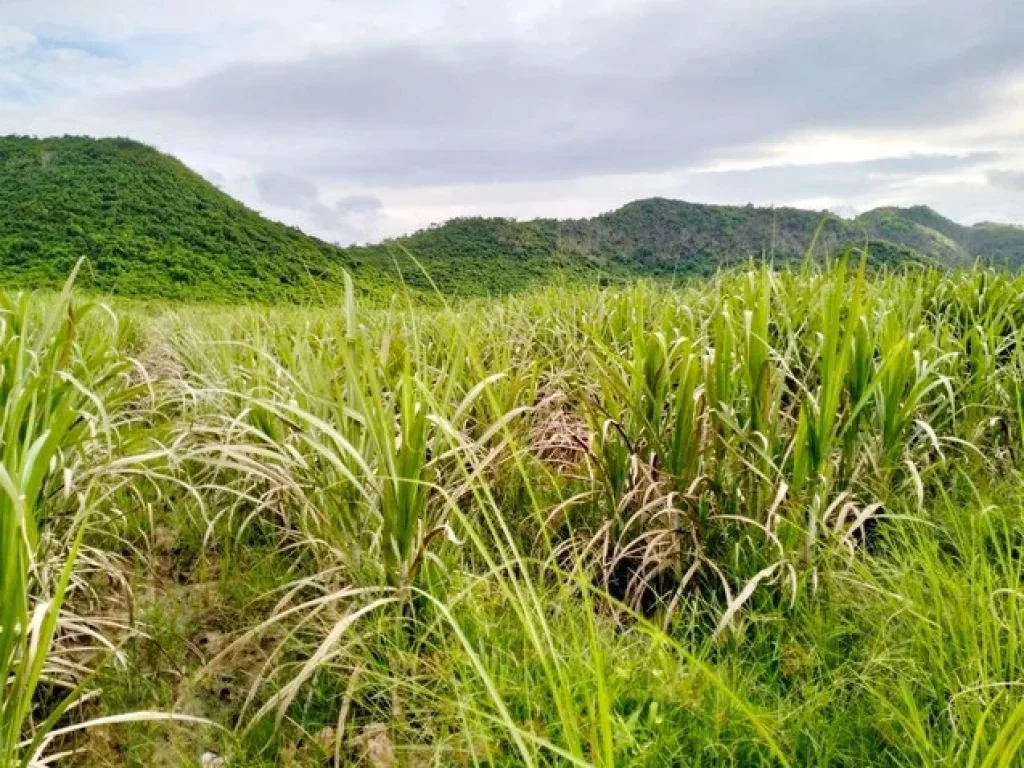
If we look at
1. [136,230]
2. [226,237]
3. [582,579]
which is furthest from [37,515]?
[136,230]

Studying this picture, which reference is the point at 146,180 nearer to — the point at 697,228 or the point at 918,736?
the point at 697,228

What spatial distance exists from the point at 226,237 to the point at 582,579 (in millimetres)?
45429

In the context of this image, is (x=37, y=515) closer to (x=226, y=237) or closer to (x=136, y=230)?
(x=226, y=237)

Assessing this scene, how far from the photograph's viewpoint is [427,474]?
1625 millimetres

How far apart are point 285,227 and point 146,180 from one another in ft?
34.5

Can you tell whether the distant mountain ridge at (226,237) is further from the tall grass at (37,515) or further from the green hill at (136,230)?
the tall grass at (37,515)

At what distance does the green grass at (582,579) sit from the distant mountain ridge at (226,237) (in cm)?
2734

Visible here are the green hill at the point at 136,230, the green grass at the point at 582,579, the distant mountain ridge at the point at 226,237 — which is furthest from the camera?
the distant mountain ridge at the point at 226,237

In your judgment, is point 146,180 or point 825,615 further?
point 146,180

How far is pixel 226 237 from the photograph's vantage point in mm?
42375

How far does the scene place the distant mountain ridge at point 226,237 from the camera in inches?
1406

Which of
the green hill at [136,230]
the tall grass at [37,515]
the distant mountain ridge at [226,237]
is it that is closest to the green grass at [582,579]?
the tall grass at [37,515]

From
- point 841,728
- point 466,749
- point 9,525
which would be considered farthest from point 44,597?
point 841,728

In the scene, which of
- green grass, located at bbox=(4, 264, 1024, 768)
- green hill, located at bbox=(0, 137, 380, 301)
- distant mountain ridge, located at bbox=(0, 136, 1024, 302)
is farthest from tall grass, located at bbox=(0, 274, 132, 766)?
green hill, located at bbox=(0, 137, 380, 301)
